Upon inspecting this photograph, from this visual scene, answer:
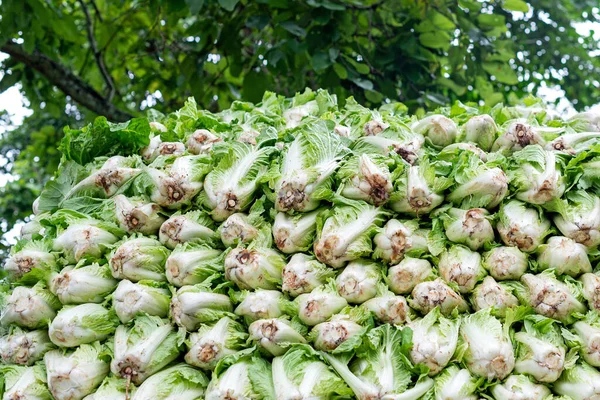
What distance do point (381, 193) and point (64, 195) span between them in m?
1.28

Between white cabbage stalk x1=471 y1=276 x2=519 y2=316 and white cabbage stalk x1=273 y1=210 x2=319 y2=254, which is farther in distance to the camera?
white cabbage stalk x1=273 y1=210 x2=319 y2=254

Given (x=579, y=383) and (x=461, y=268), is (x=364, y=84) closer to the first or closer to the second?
(x=461, y=268)

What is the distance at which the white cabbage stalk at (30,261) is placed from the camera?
2.36m

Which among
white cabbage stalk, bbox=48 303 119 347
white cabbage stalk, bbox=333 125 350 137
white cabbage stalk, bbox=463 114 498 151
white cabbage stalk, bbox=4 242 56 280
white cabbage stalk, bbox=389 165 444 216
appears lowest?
white cabbage stalk, bbox=463 114 498 151

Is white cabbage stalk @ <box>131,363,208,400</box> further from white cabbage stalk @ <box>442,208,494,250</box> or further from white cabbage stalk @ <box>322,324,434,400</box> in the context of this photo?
white cabbage stalk @ <box>442,208,494,250</box>

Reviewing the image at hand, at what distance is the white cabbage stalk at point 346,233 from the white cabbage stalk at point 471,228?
0.22 metres

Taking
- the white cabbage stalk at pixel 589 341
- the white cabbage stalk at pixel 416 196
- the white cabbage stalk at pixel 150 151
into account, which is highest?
the white cabbage stalk at pixel 150 151

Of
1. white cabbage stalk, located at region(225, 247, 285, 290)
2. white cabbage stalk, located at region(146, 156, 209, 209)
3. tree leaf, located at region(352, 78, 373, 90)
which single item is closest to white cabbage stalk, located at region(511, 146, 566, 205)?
white cabbage stalk, located at region(225, 247, 285, 290)

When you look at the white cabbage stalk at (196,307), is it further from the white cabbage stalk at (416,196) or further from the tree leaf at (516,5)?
the tree leaf at (516,5)

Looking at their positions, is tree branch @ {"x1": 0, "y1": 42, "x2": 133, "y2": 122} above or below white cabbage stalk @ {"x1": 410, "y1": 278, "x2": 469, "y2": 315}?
above

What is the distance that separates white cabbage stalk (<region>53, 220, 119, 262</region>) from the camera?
7.56 ft

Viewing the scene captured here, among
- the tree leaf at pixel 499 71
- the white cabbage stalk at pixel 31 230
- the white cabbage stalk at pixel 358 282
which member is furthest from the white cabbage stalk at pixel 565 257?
the tree leaf at pixel 499 71

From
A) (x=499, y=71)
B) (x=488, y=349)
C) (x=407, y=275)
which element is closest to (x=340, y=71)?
(x=499, y=71)

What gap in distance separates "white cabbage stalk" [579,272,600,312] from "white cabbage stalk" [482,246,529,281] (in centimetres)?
17
